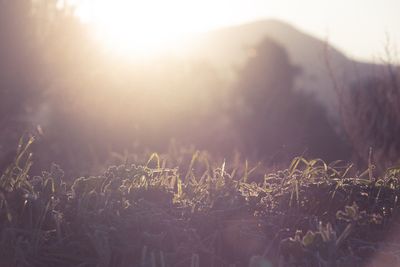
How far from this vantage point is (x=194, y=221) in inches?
122

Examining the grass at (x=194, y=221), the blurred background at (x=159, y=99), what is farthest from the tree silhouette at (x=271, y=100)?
the grass at (x=194, y=221)

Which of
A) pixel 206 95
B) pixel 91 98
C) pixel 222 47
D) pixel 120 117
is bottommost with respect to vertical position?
pixel 222 47

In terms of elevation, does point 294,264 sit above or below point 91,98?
above

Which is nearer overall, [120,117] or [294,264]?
[294,264]

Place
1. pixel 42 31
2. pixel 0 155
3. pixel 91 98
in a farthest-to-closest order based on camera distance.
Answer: pixel 91 98 < pixel 42 31 < pixel 0 155

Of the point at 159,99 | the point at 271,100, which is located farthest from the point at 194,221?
the point at 271,100

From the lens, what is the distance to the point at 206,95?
3491 cm

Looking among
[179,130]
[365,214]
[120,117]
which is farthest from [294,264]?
[179,130]

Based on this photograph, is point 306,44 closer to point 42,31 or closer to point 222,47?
point 222,47

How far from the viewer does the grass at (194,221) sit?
281cm

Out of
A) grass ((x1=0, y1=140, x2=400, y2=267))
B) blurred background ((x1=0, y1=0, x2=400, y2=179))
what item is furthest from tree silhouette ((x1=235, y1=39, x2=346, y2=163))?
grass ((x1=0, y1=140, x2=400, y2=267))

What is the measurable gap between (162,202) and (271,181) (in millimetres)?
917

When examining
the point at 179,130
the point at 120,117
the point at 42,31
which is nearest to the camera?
the point at 42,31

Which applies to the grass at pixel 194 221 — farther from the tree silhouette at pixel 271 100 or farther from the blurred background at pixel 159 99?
the tree silhouette at pixel 271 100
